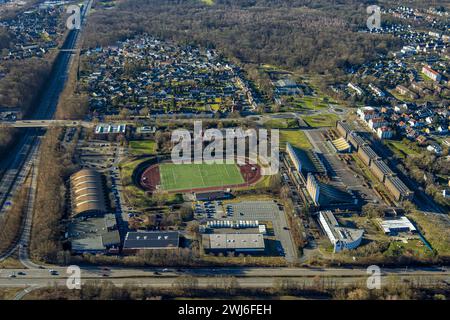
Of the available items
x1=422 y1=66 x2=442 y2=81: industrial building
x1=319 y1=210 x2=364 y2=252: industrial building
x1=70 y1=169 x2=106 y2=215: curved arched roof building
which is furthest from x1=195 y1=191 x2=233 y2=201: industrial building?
x1=422 y1=66 x2=442 y2=81: industrial building

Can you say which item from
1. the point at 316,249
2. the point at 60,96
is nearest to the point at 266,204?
the point at 316,249

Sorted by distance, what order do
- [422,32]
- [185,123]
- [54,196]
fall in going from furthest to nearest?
[422,32] → [185,123] → [54,196]

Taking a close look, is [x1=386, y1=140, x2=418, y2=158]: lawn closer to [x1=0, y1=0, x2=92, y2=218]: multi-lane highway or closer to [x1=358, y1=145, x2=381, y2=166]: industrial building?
[x1=358, y1=145, x2=381, y2=166]: industrial building

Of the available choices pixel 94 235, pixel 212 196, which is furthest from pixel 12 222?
pixel 212 196

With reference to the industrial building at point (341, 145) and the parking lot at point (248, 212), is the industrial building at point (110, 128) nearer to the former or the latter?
the parking lot at point (248, 212)

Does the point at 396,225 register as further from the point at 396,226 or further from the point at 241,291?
the point at 241,291

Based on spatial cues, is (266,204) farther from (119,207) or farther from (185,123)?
(185,123)
